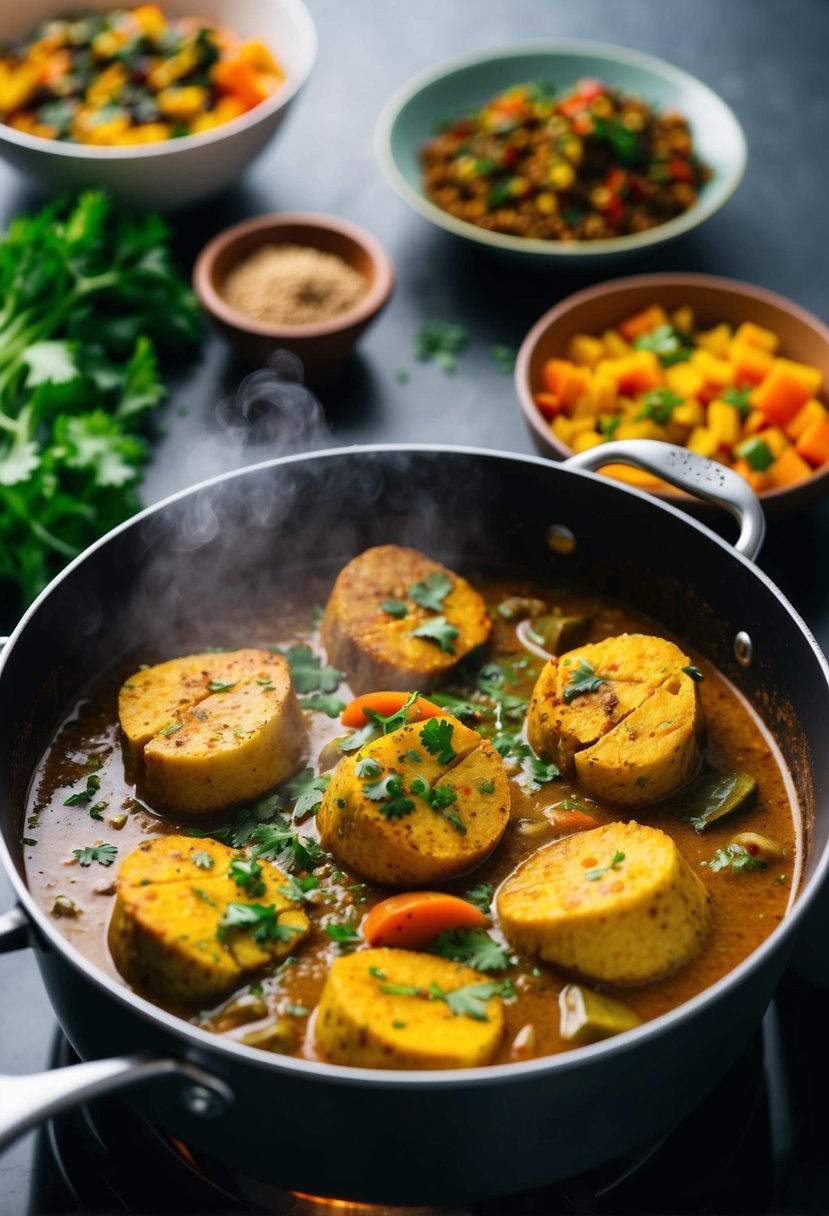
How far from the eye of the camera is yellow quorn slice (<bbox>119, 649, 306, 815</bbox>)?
2.16 metres

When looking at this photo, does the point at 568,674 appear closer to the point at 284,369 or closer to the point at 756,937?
the point at 756,937

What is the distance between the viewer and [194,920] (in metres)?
1.87

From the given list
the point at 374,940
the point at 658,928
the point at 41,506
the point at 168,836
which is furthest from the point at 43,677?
the point at 658,928

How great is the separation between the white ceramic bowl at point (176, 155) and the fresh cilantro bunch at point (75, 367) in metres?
0.07

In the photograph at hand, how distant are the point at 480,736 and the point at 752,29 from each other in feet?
11.3

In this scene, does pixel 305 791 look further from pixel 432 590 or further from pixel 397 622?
pixel 432 590

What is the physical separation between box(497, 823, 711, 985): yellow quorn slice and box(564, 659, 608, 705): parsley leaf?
34cm

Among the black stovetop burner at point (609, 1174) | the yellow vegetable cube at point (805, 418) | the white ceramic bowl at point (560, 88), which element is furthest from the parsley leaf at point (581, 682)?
the white ceramic bowl at point (560, 88)

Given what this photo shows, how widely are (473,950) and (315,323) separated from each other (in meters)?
1.88

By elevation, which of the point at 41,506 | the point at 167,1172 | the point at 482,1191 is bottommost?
the point at 167,1172

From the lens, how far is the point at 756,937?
6.64 ft

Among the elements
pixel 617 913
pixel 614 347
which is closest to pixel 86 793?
pixel 617 913

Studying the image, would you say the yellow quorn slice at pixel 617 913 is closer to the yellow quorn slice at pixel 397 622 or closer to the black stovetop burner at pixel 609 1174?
the black stovetop burner at pixel 609 1174

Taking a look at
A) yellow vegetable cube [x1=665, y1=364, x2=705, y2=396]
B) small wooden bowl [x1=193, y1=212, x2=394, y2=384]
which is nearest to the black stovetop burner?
yellow vegetable cube [x1=665, y1=364, x2=705, y2=396]
